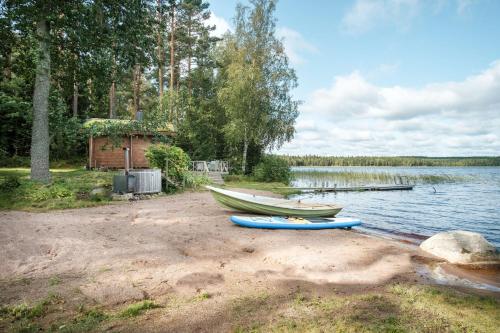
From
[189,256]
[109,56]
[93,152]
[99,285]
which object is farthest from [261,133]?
[99,285]

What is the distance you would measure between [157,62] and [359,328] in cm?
1623

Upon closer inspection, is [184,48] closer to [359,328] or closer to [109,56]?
[109,56]

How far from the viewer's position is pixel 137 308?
4688 millimetres

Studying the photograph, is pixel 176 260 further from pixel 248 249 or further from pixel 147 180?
pixel 147 180

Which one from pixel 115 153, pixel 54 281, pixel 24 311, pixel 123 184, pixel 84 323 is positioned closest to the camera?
pixel 84 323

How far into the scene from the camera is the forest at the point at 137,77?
14664 millimetres

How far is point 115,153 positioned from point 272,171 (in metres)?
14.4

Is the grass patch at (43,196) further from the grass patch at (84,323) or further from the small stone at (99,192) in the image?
the grass patch at (84,323)

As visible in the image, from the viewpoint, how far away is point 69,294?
5199 mm

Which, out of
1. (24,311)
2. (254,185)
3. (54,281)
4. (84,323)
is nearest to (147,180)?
(254,185)

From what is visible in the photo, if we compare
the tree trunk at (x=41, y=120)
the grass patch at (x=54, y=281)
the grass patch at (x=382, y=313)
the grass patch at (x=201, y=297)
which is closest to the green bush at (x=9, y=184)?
the tree trunk at (x=41, y=120)

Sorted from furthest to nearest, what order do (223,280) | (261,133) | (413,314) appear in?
(261,133) < (223,280) < (413,314)

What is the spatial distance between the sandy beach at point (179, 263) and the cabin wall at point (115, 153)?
1639 cm

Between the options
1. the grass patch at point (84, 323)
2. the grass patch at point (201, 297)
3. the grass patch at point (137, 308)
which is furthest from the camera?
the grass patch at point (201, 297)
